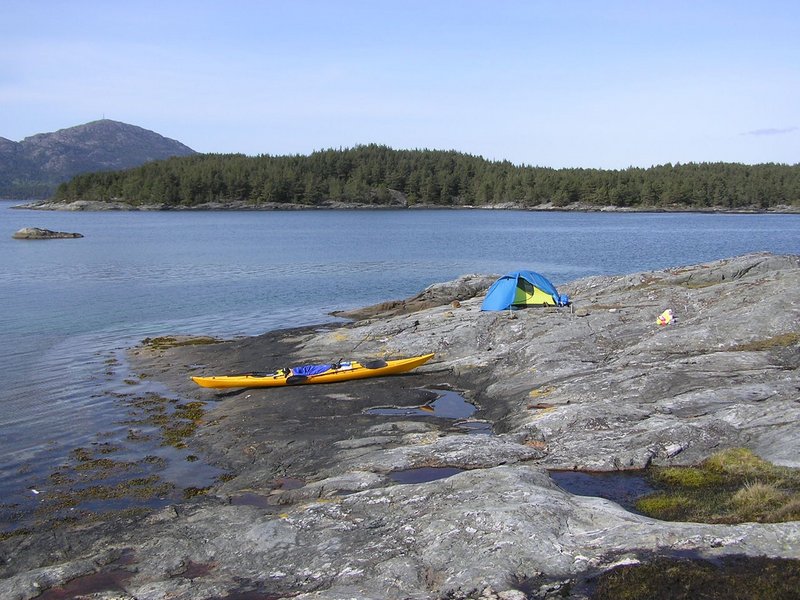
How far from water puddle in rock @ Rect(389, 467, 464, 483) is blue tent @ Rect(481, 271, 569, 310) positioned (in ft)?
55.7

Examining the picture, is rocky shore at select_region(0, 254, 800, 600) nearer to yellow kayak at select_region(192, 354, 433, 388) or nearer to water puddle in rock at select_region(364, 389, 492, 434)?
water puddle in rock at select_region(364, 389, 492, 434)

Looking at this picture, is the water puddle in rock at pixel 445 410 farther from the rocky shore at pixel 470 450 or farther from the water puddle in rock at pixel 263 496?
the water puddle in rock at pixel 263 496

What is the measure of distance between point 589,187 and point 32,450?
19092 centimetres

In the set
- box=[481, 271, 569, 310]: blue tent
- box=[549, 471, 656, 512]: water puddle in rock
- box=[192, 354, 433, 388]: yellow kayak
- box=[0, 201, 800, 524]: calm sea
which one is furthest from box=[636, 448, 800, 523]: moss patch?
box=[481, 271, 569, 310]: blue tent

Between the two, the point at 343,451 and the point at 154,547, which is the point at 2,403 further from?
the point at 154,547

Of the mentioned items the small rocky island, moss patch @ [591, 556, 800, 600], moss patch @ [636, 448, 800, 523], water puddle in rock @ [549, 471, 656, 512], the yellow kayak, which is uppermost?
the small rocky island

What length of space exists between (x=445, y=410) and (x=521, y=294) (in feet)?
37.8

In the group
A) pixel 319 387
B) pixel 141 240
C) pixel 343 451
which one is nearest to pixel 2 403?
pixel 319 387

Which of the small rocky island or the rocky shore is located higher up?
the small rocky island

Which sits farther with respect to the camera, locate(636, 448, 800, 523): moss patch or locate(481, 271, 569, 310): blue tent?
locate(481, 271, 569, 310): blue tent

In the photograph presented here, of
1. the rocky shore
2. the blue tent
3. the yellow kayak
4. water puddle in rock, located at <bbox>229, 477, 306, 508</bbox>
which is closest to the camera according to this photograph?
the rocky shore

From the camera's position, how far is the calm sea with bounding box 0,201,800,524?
25953mm

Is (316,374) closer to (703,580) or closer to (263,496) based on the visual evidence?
(263,496)

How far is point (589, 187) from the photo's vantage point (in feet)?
652
